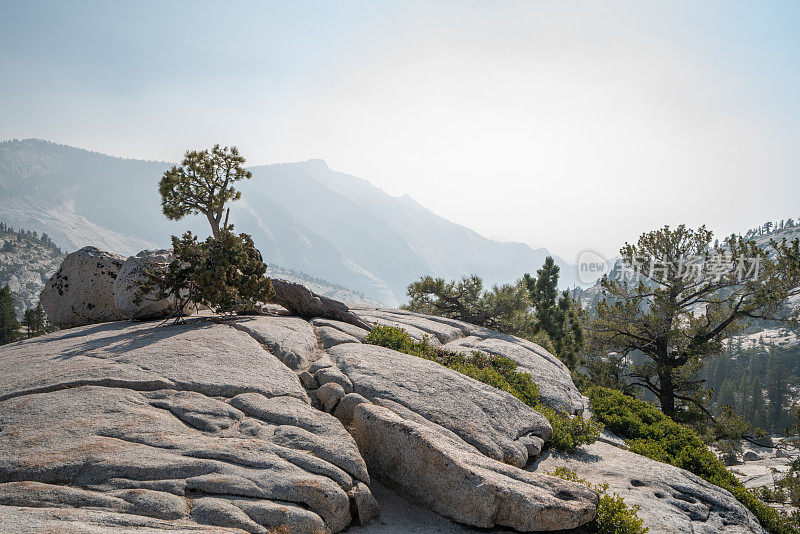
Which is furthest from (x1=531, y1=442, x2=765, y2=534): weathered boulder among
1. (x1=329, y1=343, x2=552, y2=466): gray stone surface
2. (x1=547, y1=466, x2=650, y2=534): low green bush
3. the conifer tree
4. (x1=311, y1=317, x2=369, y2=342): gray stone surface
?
the conifer tree

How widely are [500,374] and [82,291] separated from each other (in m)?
18.1

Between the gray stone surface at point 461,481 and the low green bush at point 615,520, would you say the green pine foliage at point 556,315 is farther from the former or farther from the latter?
the gray stone surface at point 461,481

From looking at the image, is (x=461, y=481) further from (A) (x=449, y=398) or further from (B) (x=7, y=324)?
(B) (x=7, y=324)

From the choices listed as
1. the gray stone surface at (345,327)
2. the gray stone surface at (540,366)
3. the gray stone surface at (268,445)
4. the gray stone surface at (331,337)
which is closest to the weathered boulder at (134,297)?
the gray stone surface at (268,445)

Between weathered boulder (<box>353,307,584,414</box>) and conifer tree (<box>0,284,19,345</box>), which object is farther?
conifer tree (<box>0,284,19,345</box>)

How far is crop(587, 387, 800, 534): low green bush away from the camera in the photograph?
15125 mm

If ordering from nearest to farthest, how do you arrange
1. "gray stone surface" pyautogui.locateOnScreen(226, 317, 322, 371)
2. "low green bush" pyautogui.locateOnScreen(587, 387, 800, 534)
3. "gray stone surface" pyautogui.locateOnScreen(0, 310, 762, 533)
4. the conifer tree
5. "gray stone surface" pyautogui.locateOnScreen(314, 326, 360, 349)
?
1. "gray stone surface" pyautogui.locateOnScreen(0, 310, 762, 533)
2. "gray stone surface" pyautogui.locateOnScreen(226, 317, 322, 371)
3. "low green bush" pyautogui.locateOnScreen(587, 387, 800, 534)
4. "gray stone surface" pyautogui.locateOnScreen(314, 326, 360, 349)
5. the conifer tree

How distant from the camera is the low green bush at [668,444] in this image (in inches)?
595

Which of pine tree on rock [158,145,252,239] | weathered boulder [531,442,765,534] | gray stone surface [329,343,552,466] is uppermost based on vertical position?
pine tree on rock [158,145,252,239]

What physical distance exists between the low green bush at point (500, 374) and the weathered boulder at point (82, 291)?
11.7 m

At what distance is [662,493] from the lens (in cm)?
1230

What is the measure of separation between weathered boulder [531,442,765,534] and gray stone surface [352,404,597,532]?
2516mm

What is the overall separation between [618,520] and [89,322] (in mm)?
20740

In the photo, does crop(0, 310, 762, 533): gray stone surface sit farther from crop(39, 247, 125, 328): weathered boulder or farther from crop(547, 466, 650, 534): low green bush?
crop(39, 247, 125, 328): weathered boulder
